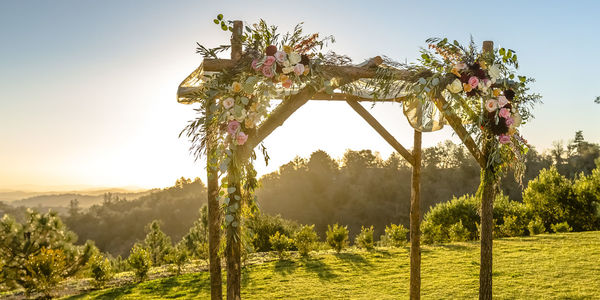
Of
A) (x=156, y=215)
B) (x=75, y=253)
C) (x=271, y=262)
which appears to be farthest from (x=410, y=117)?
(x=156, y=215)

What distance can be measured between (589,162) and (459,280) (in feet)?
78.2

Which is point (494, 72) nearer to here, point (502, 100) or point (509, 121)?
point (502, 100)

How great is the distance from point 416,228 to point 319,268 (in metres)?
4.44

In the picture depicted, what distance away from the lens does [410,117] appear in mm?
5316

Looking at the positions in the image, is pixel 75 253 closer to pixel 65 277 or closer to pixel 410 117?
pixel 65 277

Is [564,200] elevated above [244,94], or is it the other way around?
[244,94]

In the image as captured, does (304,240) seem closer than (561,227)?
Yes

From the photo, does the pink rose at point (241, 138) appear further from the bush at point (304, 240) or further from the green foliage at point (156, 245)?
the green foliage at point (156, 245)

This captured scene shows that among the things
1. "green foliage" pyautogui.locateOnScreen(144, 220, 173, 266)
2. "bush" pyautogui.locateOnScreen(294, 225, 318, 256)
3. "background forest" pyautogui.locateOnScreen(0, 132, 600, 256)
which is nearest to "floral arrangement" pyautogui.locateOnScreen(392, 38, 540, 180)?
"bush" pyautogui.locateOnScreen(294, 225, 318, 256)

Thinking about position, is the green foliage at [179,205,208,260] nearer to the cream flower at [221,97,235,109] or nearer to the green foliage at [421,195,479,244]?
the green foliage at [421,195,479,244]

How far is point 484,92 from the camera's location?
14.8ft

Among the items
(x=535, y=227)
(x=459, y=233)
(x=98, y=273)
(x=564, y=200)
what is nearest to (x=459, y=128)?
(x=459, y=233)

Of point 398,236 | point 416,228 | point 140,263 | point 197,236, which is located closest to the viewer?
point 416,228

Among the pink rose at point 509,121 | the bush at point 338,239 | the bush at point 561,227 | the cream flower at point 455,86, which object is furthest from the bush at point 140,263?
the bush at point 561,227
